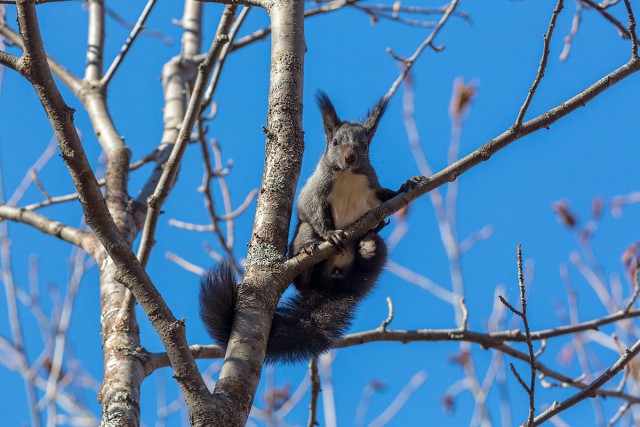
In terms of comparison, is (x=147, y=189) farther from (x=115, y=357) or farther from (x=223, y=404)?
(x=223, y=404)

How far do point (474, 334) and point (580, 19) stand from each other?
6.84 ft

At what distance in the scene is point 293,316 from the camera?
3.23m

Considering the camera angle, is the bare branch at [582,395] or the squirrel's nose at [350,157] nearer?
the bare branch at [582,395]


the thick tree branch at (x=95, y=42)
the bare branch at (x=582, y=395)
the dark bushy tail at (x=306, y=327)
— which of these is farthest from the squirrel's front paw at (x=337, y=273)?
the thick tree branch at (x=95, y=42)

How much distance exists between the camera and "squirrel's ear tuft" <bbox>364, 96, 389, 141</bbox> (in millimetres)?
4320

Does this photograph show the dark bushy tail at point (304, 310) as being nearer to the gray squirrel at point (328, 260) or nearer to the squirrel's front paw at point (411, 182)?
the gray squirrel at point (328, 260)

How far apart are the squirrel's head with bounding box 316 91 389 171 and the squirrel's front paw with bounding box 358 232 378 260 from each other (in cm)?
45

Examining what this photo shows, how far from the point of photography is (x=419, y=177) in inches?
127

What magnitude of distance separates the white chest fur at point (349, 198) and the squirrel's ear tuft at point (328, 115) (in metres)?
0.41

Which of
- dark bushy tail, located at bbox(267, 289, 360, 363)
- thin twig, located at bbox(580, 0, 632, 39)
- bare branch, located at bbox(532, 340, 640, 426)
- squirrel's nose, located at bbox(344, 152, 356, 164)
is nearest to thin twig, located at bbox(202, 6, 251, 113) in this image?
squirrel's nose, located at bbox(344, 152, 356, 164)

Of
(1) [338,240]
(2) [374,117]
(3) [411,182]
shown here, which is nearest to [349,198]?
(2) [374,117]

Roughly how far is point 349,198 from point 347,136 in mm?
407

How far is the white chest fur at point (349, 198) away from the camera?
400 centimetres

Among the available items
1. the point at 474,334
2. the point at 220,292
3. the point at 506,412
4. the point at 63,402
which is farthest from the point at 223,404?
the point at 63,402
